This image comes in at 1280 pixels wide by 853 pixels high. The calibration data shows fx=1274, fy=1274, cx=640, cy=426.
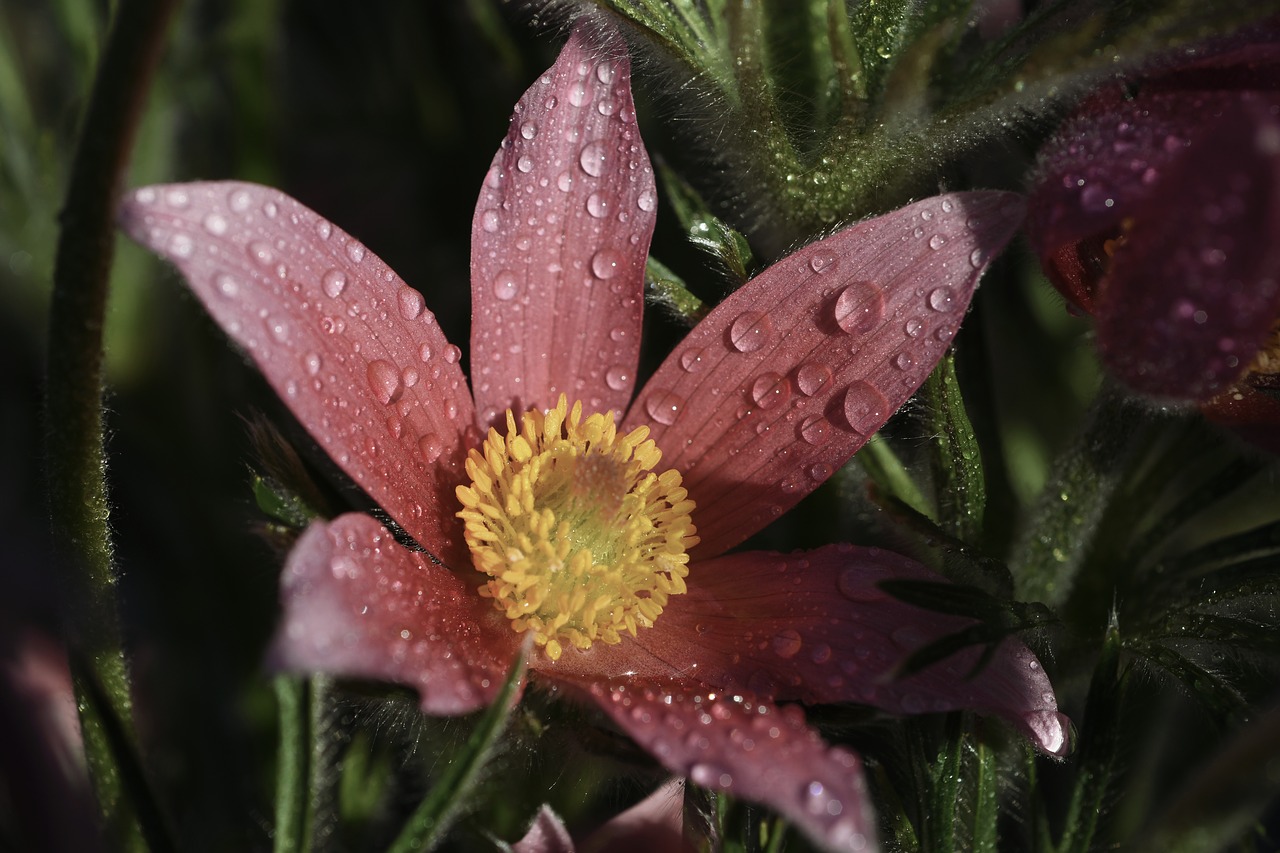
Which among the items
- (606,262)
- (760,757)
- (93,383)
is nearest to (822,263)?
(606,262)

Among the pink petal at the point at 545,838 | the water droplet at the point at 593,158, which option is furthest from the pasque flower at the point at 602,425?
the pink petal at the point at 545,838

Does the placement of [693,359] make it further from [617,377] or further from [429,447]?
[429,447]

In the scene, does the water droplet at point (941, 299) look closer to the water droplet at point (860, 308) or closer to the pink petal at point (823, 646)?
the water droplet at point (860, 308)

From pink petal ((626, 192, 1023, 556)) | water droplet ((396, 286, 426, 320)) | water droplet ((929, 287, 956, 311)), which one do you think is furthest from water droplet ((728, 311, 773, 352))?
water droplet ((396, 286, 426, 320))

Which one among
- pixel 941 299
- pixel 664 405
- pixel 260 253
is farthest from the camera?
pixel 664 405

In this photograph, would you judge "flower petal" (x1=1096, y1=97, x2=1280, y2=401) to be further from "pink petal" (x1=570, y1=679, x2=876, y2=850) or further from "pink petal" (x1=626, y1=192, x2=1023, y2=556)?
"pink petal" (x1=570, y1=679, x2=876, y2=850)

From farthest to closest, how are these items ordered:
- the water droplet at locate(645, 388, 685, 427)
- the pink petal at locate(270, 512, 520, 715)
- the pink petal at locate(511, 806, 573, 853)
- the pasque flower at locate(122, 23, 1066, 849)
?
A: the water droplet at locate(645, 388, 685, 427) < the pink petal at locate(511, 806, 573, 853) < the pasque flower at locate(122, 23, 1066, 849) < the pink petal at locate(270, 512, 520, 715)
